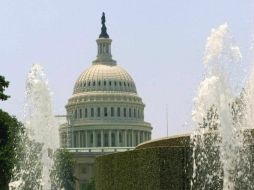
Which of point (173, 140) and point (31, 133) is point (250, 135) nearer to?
point (173, 140)

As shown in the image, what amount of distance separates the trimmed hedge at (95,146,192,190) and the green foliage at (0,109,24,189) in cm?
2117

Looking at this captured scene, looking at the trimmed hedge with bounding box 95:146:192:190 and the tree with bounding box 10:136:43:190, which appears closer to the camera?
the trimmed hedge with bounding box 95:146:192:190

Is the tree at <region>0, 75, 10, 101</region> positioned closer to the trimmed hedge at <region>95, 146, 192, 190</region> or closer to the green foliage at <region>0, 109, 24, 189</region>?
the green foliage at <region>0, 109, 24, 189</region>

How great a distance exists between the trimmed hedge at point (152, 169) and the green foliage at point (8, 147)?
21.2 m

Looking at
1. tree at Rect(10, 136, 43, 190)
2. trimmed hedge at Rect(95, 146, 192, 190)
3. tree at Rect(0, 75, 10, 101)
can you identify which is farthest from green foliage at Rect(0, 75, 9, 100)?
trimmed hedge at Rect(95, 146, 192, 190)

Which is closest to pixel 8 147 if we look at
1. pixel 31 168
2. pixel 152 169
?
pixel 31 168

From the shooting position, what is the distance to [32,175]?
44.1 m

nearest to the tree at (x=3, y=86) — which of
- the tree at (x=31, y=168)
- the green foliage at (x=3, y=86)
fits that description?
the green foliage at (x=3, y=86)

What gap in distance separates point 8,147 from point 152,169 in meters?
30.2

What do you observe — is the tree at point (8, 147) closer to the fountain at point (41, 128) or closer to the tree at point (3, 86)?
the tree at point (3, 86)

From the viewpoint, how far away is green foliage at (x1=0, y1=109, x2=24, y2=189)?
58750 millimetres

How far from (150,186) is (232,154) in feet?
14.9

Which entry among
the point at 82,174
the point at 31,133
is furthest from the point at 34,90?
the point at 82,174

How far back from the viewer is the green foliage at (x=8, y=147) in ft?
193
